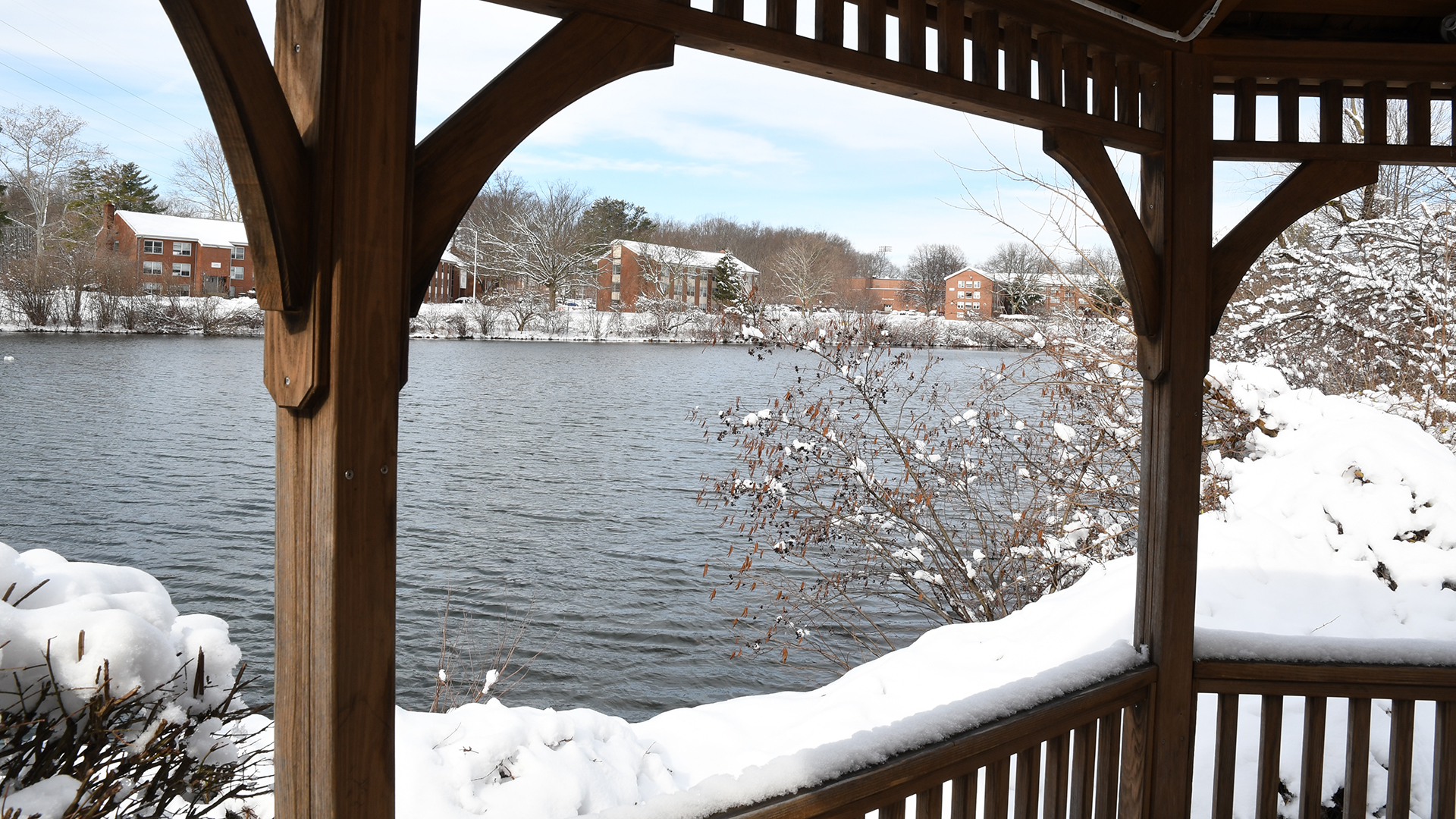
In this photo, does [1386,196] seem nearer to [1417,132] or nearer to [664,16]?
[1417,132]

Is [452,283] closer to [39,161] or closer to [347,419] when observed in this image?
[39,161]

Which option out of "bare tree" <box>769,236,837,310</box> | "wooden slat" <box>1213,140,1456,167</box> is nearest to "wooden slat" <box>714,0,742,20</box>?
"wooden slat" <box>1213,140,1456,167</box>

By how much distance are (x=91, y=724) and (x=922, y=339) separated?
8.44 meters

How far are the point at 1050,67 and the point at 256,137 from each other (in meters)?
1.60

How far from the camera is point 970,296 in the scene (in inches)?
556

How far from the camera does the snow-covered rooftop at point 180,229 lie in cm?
3362

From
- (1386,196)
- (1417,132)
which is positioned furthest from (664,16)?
(1386,196)

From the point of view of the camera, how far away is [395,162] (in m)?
1.14

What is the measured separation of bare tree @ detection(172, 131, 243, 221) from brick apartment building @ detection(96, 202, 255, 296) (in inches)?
46.7

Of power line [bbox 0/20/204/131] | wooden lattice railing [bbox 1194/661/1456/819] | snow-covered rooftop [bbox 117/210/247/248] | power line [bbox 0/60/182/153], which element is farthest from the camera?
snow-covered rooftop [bbox 117/210/247/248]

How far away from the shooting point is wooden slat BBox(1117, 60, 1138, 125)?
221 cm

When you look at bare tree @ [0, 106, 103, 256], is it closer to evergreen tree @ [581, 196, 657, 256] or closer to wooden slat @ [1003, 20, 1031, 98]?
evergreen tree @ [581, 196, 657, 256]

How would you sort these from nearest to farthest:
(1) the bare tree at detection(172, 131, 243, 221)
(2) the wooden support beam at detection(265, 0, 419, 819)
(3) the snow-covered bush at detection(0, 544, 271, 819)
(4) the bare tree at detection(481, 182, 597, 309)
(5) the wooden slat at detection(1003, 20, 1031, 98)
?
(2) the wooden support beam at detection(265, 0, 419, 819), (3) the snow-covered bush at detection(0, 544, 271, 819), (5) the wooden slat at detection(1003, 20, 1031, 98), (1) the bare tree at detection(172, 131, 243, 221), (4) the bare tree at detection(481, 182, 597, 309)

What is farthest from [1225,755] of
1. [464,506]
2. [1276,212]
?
[464,506]
